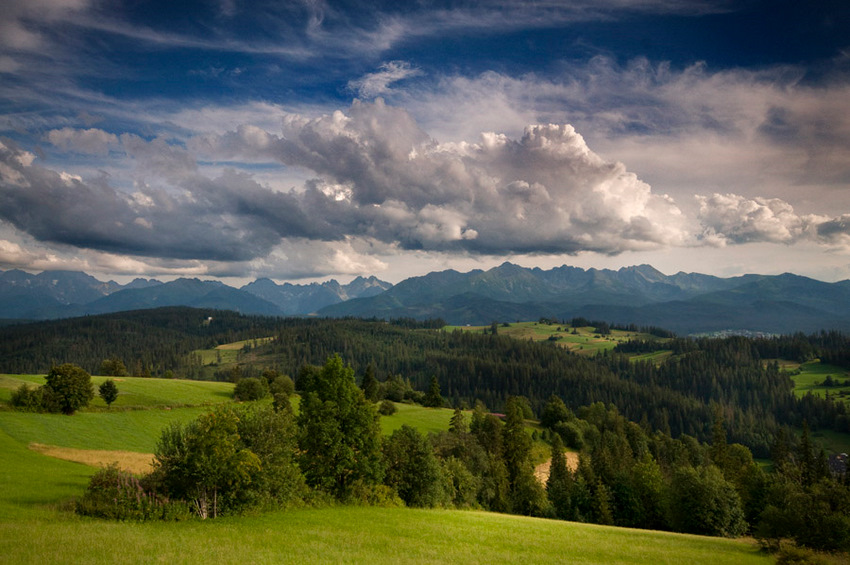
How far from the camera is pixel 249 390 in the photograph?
103812 millimetres

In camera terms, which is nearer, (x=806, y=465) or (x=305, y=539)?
(x=305, y=539)

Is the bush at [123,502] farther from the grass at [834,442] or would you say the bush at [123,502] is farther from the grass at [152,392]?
the grass at [834,442]

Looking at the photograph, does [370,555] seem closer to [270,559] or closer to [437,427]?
[270,559]

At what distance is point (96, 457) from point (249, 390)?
5585cm

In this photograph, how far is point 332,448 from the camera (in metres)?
43.1

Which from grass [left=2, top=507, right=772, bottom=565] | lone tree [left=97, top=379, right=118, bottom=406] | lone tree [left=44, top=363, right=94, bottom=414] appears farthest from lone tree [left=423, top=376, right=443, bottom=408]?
grass [left=2, top=507, right=772, bottom=565]

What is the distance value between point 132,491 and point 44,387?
179 feet

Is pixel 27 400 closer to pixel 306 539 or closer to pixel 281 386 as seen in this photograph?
pixel 281 386

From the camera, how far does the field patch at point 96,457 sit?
45625 millimetres

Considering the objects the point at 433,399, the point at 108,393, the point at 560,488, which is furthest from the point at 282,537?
the point at 433,399

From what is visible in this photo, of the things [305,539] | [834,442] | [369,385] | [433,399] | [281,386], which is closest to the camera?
[305,539]

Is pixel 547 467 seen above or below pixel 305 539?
below

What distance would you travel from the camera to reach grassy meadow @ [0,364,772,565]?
20031mm

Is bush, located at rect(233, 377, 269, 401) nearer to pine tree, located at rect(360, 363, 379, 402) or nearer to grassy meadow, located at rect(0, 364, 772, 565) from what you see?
pine tree, located at rect(360, 363, 379, 402)
